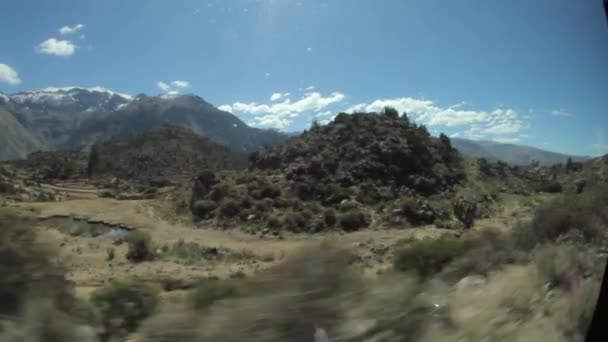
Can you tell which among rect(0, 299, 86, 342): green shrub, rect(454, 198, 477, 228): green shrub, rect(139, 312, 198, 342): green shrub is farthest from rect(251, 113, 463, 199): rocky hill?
rect(0, 299, 86, 342): green shrub

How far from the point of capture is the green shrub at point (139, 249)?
1426cm

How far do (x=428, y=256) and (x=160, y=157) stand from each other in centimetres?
8211

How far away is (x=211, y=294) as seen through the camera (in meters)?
5.79

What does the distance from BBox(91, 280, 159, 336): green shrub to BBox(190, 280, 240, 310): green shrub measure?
52 cm

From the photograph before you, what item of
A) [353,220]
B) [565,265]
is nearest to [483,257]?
[565,265]

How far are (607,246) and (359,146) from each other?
20115mm

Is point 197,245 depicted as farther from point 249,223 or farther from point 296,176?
point 296,176

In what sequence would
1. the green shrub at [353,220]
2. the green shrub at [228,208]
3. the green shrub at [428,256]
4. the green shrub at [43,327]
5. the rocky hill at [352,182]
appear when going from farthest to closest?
the green shrub at [228,208], the rocky hill at [352,182], the green shrub at [353,220], the green shrub at [428,256], the green shrub at [43,327]

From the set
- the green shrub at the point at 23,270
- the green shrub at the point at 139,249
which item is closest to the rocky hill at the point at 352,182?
the green shrub at the point at 139,249

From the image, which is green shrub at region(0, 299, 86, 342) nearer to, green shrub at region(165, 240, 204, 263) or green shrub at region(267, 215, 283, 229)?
green shrub at region(165, 240, 204, 263)

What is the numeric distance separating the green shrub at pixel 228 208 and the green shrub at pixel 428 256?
19.2m

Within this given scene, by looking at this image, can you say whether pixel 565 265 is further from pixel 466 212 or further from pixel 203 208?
pixel 203 208

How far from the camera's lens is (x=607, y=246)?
8.70 meters

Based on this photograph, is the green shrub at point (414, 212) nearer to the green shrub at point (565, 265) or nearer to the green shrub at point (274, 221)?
the green shrub at point (274, 221)
